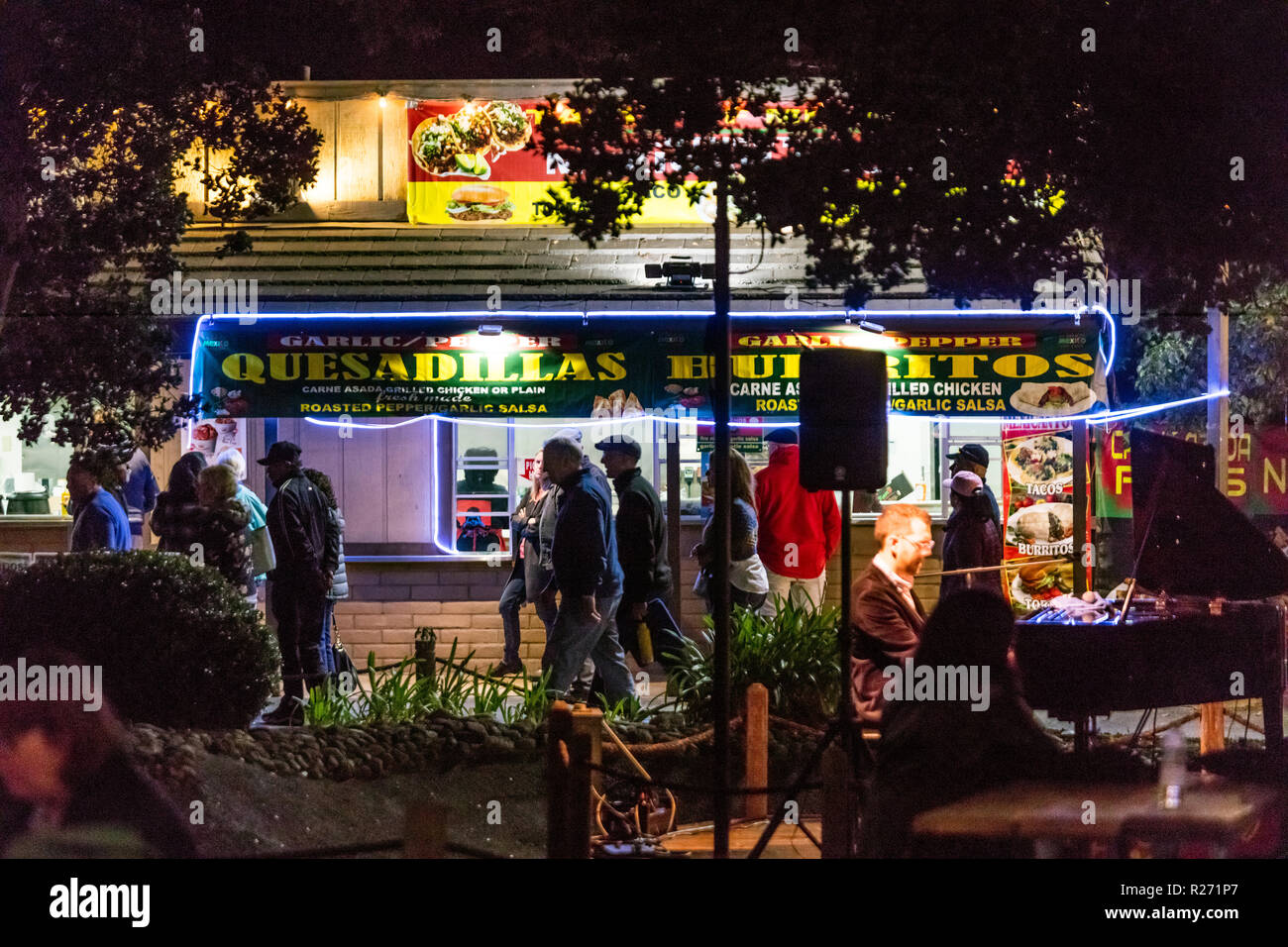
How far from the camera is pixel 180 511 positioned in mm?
9516

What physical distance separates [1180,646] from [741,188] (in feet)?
10.8

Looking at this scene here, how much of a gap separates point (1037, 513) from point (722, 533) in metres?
5.91

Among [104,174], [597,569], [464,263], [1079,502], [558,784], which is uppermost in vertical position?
[104,174]

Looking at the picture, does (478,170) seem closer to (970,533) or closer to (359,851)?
(970,533)

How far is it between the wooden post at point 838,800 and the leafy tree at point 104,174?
198 inches

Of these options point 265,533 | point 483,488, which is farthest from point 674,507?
point 265,533

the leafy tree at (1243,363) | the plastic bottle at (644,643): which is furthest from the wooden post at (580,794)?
the leafy tree at (1243,363)

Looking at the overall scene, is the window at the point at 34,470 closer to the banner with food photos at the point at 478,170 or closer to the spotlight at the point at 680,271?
the banner with food photos at the point at 478,170

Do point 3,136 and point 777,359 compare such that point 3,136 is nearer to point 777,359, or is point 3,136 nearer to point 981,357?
point 777,359

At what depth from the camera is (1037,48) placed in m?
7.21

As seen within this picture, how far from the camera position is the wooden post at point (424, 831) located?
5.16 meters
